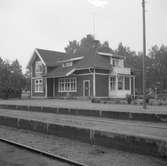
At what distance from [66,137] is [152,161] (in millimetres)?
4021

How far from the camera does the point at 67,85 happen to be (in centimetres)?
3516

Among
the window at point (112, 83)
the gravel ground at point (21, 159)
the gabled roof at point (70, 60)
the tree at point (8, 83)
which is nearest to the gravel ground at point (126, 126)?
the gravel ground at point (21, 159)

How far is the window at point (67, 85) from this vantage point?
34062 millimetres

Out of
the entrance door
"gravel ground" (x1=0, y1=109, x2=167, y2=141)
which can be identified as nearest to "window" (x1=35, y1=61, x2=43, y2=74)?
the entrance door

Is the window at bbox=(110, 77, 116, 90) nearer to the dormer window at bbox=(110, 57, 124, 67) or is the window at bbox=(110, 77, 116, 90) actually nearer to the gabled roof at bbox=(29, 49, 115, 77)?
the gabled roof at bbox=(29, 49, 115, 77)

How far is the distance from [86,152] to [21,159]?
1882 mm

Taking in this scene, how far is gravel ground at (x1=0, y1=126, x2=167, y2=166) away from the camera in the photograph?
20.7ft

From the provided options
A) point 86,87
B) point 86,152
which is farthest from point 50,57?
point 86,152

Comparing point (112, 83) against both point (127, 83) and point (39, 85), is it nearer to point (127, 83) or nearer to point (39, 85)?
point (127, 83)

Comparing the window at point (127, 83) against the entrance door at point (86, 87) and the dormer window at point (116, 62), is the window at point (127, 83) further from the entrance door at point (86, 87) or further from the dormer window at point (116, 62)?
the entrance door at point (86, 87)

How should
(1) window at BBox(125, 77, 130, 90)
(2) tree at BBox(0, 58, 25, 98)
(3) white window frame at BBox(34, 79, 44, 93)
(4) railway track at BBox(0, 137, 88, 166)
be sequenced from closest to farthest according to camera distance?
(4) railway track at BBox(0, 137, 88, 166) → (1) window at BBox(125, 77, 130, 90) → (2) tree at BBox(0, 58, 25, 98) → (3) white window frame at BBox(34, 79, 44, 93)

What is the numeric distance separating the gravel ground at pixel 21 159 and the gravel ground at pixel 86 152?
63 cm

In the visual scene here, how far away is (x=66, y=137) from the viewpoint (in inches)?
375

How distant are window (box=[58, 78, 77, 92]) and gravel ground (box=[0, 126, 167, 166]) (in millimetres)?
23530
